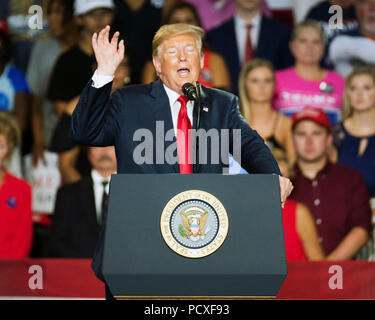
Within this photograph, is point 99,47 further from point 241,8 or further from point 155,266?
point 241,8

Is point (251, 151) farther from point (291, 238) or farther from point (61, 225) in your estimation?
point (61, 225)

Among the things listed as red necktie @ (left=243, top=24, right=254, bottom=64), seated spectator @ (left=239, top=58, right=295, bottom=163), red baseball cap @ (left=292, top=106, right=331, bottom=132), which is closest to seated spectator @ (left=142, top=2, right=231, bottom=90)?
seated spectator @ (left=239, top=58, right=295, bottom=163)

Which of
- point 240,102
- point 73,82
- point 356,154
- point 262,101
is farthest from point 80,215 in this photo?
point 356,154

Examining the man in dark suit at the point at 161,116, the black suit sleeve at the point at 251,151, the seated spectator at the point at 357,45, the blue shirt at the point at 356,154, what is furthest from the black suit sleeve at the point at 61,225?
the black suit sleeve at the point at 251,151

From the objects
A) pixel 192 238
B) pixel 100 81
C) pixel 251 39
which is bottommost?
pixel 192 238

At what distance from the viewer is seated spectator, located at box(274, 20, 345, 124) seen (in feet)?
16.8

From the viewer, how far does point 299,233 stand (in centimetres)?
465

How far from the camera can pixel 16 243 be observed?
479 cm

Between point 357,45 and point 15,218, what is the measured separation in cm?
269

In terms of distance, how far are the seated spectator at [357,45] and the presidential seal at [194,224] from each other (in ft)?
11.0

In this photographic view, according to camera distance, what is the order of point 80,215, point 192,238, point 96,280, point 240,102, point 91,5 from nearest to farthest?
point 192,238 < point 96,280 < point 80,215 < point 240,102 < point 91,5

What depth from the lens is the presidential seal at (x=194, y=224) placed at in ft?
7.08

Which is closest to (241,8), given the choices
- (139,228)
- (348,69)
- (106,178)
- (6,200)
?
(348,69)

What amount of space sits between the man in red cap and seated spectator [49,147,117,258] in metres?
1.28
